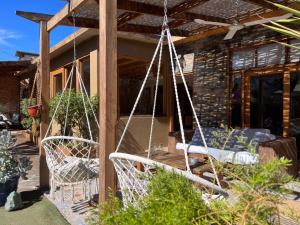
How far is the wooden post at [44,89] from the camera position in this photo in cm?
546

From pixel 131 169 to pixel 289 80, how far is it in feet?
14.2

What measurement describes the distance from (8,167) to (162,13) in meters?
3.29

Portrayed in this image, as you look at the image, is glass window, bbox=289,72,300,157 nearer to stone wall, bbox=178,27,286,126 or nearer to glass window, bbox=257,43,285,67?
glass window, bbox=257,43,285,67

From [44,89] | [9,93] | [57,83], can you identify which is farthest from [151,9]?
[9,93]

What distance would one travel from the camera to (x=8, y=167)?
15.3 feet

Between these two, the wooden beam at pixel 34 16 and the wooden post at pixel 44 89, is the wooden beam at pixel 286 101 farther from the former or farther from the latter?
the wooden beam at pixel 34 16

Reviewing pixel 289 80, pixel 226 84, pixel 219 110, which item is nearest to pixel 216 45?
pixel 226 84

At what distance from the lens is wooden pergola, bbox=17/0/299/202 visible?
10.9ft

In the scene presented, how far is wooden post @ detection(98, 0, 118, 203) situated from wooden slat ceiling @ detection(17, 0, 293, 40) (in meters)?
1.36

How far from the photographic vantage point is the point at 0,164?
458 centimetres

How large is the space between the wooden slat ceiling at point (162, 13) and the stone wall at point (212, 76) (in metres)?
0.67

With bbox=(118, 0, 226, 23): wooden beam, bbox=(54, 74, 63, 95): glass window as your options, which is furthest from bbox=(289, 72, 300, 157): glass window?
bbox=(54, 74, 63, 95): glass window

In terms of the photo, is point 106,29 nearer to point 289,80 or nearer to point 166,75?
point 289,80

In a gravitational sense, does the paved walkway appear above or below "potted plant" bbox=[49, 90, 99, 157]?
below
